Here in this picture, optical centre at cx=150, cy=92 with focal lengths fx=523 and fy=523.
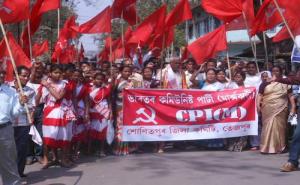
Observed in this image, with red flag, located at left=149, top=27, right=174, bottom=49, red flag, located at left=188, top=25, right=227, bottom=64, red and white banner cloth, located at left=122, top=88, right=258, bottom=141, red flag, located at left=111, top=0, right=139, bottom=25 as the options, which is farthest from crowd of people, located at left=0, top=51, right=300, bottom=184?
red flag, located at left=111, top=0, right=139, bottom=25

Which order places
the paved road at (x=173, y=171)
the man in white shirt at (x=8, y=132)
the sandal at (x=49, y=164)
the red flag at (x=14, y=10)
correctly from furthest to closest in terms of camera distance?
the red flag at (x=14, y=10) < the sandal at (x=49, y=164) < the paved road at (x=173, y=171) < the man in white shirt at (x=8, y=132)

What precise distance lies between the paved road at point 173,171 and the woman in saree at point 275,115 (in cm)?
31

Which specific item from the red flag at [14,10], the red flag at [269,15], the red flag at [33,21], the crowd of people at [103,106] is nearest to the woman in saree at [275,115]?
the crowd of people at [103,106]

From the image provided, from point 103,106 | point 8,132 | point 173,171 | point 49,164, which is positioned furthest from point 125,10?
point 8,132

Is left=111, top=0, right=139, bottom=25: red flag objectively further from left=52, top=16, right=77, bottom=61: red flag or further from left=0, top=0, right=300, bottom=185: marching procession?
left=52, top=16, right=77, bottom=61: red flag

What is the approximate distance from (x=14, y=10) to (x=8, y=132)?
377 centimetres

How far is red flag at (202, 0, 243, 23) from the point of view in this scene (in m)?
10.8

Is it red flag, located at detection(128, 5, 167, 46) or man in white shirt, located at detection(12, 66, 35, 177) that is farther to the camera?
red flag, located at detection(128, 5, 167, 46)

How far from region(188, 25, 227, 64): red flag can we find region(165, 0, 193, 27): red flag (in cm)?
72

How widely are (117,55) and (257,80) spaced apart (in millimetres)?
6521

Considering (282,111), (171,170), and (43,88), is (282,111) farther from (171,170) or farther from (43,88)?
(43,88)

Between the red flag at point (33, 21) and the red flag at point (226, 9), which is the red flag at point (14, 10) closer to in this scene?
the red flag at point (33, 21)

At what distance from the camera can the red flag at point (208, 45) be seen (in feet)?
35.4

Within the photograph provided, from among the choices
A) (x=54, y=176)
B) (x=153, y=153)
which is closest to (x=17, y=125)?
(x=54, y=176)
